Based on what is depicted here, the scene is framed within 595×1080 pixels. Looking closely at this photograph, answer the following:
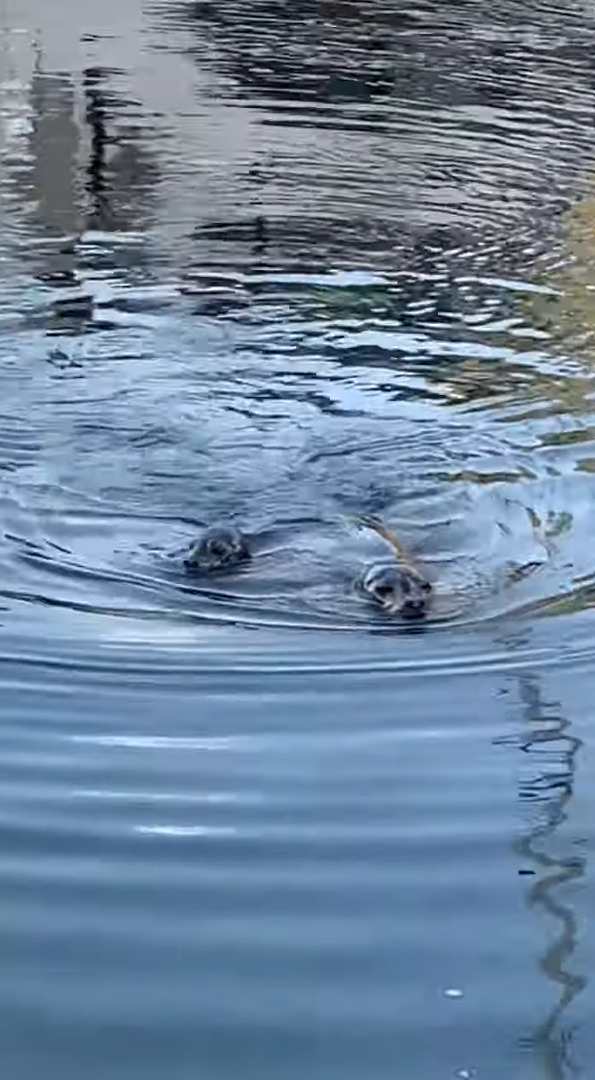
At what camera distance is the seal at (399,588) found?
744 cm

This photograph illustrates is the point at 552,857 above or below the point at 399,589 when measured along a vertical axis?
below

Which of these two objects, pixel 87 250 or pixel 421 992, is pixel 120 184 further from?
pixel 421 992

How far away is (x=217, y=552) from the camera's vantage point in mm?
7793

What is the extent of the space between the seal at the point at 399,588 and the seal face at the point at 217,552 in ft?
1.66

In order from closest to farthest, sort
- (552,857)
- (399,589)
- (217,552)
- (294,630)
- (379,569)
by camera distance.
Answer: (552,857), (294,630), (399,589), (379,569), (217,552)

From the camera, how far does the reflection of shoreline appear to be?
16.2 ft

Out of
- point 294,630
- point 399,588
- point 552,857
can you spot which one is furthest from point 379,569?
point 552,857

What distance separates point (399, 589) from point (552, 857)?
1907mm

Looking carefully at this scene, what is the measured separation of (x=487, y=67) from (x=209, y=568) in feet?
50.8

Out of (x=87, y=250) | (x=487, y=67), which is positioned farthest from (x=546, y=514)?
(x=487, y=67)

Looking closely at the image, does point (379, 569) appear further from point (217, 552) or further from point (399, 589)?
point (217, 552)

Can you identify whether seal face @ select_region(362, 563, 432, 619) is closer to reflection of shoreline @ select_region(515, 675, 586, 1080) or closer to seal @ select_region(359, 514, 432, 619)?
seal @ select_region(359, 514, 432, 619)

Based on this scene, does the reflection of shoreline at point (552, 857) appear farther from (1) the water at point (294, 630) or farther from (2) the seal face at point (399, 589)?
(2) the seal face at point (399, 589)

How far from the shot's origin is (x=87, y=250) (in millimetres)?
13023
